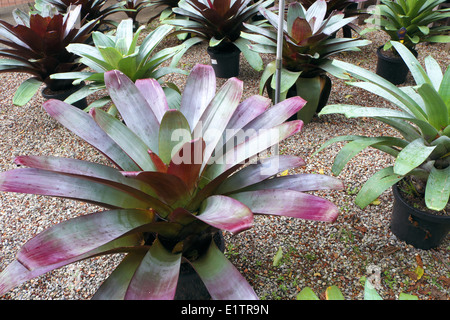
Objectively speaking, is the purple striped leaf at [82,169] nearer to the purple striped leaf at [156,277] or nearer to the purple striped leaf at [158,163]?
the purple striped leaf at [158,163]

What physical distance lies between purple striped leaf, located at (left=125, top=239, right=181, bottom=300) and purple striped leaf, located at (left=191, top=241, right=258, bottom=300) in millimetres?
82

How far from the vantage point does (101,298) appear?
944 millimetres

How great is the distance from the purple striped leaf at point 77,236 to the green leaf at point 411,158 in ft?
2.72

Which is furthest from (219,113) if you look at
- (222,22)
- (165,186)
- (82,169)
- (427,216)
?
(222,22)

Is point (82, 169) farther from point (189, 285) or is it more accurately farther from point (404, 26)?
point (404, 26)

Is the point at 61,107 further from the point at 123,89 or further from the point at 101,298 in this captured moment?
the point at 101,298

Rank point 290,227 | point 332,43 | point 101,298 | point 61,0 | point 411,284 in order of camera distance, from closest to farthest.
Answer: point 101,298 → point 411,284 → point 290,227 → point 332,43 → point 61,0

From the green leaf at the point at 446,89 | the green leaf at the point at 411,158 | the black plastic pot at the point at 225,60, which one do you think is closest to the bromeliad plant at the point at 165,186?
the green leaf at the point at 411,158

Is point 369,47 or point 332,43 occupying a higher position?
point 332,43

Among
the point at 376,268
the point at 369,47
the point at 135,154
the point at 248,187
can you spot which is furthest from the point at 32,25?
the point at 369,47

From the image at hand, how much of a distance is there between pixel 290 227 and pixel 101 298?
945 millimetres

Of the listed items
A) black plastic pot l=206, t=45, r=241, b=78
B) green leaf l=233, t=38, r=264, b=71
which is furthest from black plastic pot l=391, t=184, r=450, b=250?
black plastic pot l=206, t=45, r=241, b=78

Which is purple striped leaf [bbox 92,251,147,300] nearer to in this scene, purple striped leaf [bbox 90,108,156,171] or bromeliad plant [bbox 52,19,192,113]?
purple striped leaf [bbox 90,108,156,171]

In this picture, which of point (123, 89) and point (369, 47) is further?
point (369, 47)
